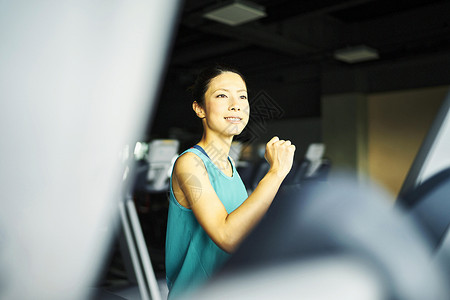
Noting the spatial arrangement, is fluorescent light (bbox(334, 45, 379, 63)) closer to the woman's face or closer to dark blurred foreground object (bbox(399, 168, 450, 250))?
the woman's face

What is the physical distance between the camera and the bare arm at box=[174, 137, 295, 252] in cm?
51

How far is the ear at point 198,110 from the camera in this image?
0.67 m

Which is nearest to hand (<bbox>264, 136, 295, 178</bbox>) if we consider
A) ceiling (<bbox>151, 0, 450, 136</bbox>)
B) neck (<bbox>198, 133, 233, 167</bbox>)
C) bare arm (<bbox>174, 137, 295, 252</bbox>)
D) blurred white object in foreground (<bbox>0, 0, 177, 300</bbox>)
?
bare arm (<bbox>174, 137, 295, 252</bbox>)

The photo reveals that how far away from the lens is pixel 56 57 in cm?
93

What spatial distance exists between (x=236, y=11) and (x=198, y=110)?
11.5 ft

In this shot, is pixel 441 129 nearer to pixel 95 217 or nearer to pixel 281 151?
pixel 281 151

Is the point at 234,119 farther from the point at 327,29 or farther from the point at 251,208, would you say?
the point at 327,29

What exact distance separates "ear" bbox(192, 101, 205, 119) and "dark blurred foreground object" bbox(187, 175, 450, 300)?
1.21 ft

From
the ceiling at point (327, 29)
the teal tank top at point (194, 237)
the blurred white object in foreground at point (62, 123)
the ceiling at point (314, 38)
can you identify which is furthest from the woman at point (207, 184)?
the ceiling at point (327, 29)

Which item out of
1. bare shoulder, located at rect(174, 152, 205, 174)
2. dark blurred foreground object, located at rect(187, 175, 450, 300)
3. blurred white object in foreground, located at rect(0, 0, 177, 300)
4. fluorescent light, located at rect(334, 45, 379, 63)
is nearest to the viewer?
dark blurred foreground object, located at rect(187, 175, 450, 300)

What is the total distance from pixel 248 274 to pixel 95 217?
0.87 meters

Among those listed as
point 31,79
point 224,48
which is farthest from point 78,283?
point 224,48

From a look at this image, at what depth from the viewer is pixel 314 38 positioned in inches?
238

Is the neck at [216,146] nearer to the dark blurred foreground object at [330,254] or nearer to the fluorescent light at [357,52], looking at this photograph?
the dark blurred foreground object at [330,254]
